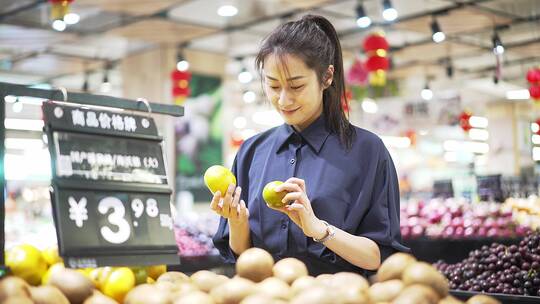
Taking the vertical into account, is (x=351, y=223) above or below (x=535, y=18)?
below

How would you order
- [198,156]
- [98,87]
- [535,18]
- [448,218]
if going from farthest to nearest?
[98,87]
[198,156]
[535,18]
[448,218]

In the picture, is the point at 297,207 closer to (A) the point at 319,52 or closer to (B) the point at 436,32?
(A) the point at 319,52

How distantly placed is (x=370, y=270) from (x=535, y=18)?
9627mm

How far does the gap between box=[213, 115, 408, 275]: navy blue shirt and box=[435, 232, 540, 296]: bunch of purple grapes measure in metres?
1.36

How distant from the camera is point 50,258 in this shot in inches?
69.2

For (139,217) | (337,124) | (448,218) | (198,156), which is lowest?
(448,218)

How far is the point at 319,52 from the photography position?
212cm

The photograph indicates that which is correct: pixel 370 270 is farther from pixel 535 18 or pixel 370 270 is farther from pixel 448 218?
pixel 535 18

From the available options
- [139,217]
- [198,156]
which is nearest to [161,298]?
[139,217]

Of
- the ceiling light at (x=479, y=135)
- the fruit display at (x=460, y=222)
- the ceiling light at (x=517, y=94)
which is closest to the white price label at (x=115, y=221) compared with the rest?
the fruit display at (x=460, y=222)

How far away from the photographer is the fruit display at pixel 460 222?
570cm

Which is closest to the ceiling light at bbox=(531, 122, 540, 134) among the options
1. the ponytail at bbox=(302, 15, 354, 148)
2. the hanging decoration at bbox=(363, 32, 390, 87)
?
the hanging decoration at bbox=(363, 32, 390, 87)

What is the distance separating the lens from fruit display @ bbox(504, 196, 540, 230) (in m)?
5.82

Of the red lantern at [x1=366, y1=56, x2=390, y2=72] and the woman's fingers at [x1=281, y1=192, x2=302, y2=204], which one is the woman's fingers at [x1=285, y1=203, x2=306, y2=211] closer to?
the woman's fingers at [x1=281, y1=192, x2=302, y2=204]
